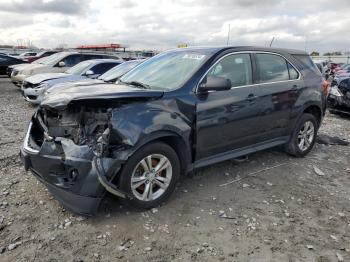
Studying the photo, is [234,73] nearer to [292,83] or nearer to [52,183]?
[292,83]

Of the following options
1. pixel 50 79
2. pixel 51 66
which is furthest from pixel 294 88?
pixel 51 66

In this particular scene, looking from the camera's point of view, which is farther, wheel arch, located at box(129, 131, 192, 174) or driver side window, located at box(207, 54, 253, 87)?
driver side window, located at box(207, 54, 253, 87)

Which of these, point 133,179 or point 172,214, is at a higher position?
point 133,179

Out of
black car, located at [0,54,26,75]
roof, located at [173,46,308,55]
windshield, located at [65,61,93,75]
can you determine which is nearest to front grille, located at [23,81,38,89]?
windshield, located at [65,61,93,75]

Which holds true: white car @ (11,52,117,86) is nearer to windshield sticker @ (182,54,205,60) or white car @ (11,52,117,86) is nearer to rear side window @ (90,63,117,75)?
rear side window @ (90,63,117,75)

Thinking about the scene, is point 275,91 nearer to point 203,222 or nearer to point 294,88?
point 294,88

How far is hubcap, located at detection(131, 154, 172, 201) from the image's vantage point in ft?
12.6

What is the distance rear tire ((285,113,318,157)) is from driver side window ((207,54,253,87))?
5.08ft

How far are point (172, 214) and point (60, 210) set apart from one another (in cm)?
125

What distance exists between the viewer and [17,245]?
331cm

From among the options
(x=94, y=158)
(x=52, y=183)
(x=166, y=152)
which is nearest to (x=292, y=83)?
(x=166, y=152)

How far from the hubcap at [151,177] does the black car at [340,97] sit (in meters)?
7.22

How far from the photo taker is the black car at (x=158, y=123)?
Answer: 11.7 ft

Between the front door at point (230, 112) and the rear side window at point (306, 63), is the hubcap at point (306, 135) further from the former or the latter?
the front door at point (230, 112)
